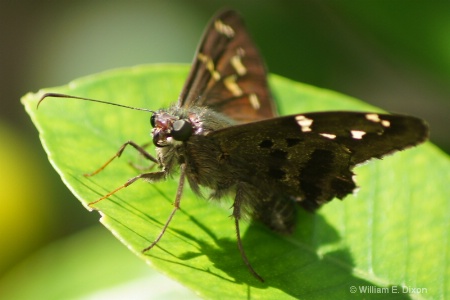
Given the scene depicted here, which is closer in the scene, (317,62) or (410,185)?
(410,185)

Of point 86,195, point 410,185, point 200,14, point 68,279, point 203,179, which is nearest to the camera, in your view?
point 86,195

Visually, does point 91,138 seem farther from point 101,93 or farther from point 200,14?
point 200,14

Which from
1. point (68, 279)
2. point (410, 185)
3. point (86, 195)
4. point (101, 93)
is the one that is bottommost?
point (68, 279)

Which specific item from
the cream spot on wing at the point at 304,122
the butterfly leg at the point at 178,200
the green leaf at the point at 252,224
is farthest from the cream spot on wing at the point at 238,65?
the cream spot on wing at the point at 304,122

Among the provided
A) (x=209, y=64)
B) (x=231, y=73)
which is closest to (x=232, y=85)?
(x=231, y=73)

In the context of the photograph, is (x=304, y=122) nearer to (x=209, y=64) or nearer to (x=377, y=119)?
(x=377, y=119)

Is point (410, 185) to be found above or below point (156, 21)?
below

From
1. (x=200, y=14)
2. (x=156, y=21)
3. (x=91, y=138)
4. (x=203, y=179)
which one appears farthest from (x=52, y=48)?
(x=203, y=179)
